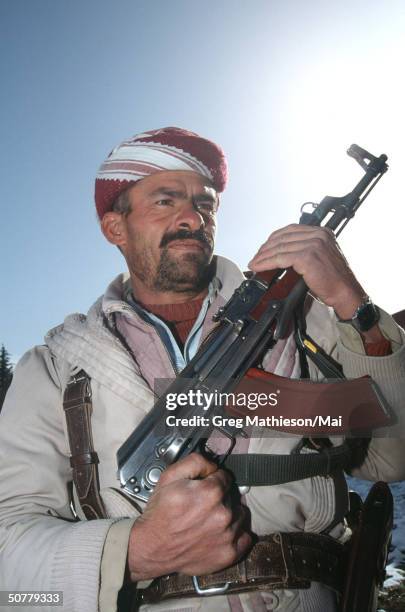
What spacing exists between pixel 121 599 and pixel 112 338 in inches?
47.9

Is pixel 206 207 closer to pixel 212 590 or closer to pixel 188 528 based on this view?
pixel 188 528

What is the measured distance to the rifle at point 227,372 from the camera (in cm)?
195

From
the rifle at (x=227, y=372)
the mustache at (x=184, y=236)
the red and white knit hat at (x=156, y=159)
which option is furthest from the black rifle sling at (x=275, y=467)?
the red and white knit hat at (x=156, y=159)

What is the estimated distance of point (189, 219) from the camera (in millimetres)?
2744

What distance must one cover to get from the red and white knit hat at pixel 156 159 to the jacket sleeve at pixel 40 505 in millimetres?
1329

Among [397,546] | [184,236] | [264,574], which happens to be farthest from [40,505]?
[397,546]

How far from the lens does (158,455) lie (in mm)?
1961

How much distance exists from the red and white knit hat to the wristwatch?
1.54 m

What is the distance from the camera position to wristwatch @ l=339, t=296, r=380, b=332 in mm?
2111

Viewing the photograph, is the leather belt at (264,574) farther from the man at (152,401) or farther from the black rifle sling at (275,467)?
the black rifle sling at (275,467)

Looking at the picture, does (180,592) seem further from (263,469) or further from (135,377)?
(135,377)

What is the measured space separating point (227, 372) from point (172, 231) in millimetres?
1088

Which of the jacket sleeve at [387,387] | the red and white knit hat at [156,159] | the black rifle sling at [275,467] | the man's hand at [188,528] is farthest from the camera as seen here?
the red and white knit hat at [156,159]

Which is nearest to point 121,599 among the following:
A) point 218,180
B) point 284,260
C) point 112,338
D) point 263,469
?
point 263,469
